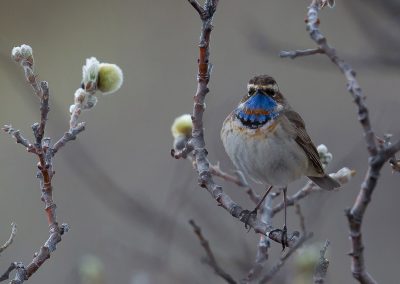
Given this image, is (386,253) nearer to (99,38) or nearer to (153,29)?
(153,29)

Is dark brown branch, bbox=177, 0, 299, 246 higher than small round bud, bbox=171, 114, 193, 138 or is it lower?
lower

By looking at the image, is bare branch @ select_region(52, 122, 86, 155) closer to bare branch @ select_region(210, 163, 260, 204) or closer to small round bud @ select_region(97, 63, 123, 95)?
small round bud @ select_region(97, 63, 123, 95)

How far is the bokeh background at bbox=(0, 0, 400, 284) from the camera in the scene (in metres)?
6.37

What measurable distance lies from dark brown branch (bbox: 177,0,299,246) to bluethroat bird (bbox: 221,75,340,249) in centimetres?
58

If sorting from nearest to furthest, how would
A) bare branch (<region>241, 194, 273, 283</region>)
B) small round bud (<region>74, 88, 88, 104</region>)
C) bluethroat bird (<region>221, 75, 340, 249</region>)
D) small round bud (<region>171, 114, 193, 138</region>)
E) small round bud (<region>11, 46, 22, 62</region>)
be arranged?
bare branch (<region>241, 194, 273, 283</region>) → small round bud (<region>11, 46, 22, 62</region>) → small round bud (<region>74, 88, 88, 104</region>) → small round bud (<region>171, 114, 193, 138</region>) → bluethroat bird (<region>221, 75, 340, 249</region>)

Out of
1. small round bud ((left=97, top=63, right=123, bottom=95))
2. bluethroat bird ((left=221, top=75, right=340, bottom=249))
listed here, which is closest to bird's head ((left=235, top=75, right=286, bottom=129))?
bluethroat bird ((left=221, top=75, right=340, bottom=249))

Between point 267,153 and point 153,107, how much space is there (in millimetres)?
5573

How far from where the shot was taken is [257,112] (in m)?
3.74

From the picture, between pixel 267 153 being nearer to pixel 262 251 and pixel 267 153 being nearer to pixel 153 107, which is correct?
pixel 262 251

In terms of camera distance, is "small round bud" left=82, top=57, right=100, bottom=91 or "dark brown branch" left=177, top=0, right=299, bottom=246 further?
"small round bud" left=82, top=57, right=100, bottom=91

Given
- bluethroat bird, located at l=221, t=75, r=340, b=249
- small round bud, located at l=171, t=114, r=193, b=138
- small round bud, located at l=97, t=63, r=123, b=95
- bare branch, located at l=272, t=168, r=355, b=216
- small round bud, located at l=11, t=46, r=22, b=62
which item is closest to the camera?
small round bud, located at l=11, t=46, r=22, b=62

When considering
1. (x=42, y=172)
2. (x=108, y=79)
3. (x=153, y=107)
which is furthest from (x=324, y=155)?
(x=153, y=107)

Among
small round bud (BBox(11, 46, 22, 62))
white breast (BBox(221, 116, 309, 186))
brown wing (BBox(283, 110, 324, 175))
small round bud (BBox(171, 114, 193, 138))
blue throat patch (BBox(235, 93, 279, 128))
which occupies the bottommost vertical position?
small round bud (BBox(11, 46, 22, 62))

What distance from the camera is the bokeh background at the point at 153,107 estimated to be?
20.9 feet
